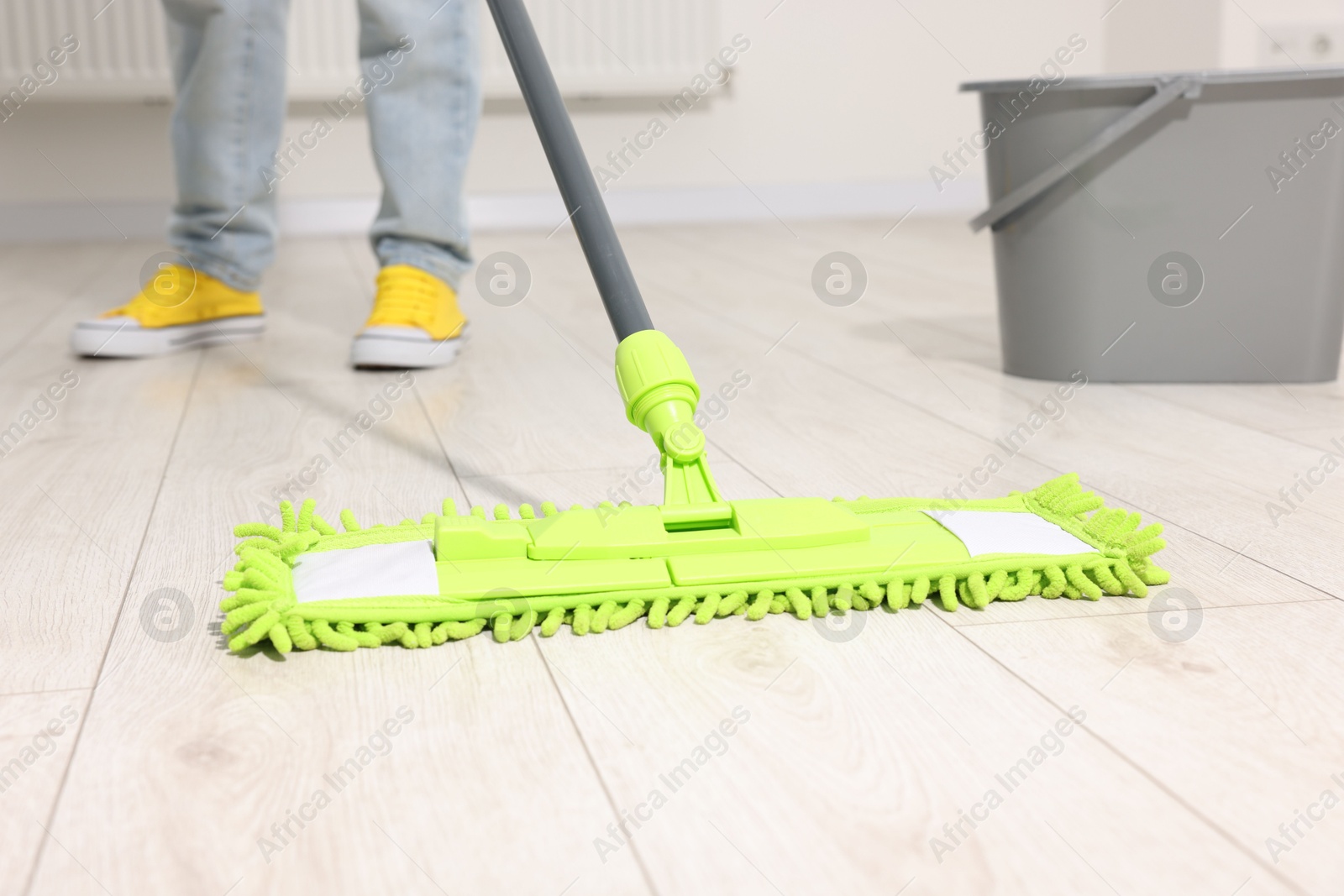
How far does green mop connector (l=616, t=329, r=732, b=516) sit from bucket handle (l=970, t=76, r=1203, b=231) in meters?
0.58

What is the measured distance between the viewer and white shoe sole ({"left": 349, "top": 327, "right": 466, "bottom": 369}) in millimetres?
1362

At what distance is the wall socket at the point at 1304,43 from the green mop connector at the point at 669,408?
7.76 feet

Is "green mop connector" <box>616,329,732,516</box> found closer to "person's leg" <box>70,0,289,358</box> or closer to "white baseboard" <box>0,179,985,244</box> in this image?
"person's leg" <box>70,0,289,358</box>

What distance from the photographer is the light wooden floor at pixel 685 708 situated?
16.9 inches

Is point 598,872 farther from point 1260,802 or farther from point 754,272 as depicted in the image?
point 754,272

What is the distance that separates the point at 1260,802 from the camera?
455 mm

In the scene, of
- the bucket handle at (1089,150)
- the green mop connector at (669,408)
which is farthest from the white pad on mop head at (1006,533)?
the bucket handle at (1089,150)

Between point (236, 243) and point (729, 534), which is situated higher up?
point (729, 534)

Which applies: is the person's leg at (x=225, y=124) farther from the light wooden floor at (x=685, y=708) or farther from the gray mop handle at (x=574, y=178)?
the gray mop handle at (x=574, y=178)

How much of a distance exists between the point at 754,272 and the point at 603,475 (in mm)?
1321

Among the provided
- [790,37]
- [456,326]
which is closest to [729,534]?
[456,326]

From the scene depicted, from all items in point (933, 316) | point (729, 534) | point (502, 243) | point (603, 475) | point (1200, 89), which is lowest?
point (502, 243)

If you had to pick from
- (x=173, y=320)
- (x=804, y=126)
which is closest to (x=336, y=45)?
(x=804, y=126)

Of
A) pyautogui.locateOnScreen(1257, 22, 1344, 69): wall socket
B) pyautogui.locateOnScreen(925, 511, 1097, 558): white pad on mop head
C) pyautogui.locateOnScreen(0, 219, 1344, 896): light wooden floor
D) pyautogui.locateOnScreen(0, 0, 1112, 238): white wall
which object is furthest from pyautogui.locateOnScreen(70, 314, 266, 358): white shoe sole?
pyautogui.locateOnScreen(1257, 22, 1344, 69): wall socket
